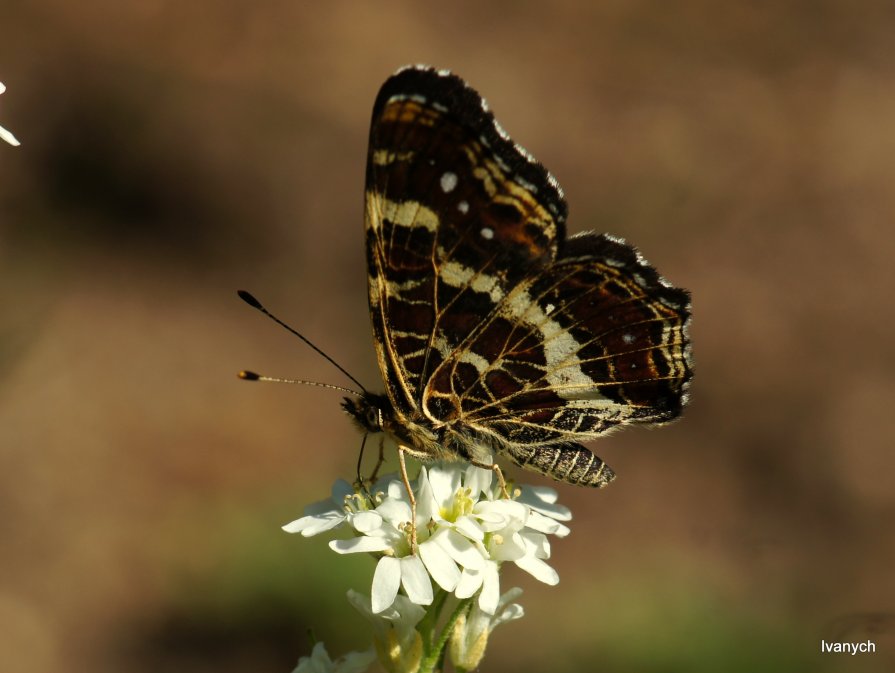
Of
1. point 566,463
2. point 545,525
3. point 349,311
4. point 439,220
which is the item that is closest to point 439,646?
point 545,525

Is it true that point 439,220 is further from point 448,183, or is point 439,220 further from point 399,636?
point 399,636

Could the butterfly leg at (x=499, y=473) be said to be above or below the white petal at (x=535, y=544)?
→ above

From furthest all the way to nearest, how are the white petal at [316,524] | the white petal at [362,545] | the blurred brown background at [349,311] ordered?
the blurred brown background at [349,311], the white petal at [316,524], the white petal at [362,545]

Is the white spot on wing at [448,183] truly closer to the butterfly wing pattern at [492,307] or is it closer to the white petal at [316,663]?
the butterfly wing pattern at [492,307]

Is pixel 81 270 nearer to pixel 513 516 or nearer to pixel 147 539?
pixel 147 539

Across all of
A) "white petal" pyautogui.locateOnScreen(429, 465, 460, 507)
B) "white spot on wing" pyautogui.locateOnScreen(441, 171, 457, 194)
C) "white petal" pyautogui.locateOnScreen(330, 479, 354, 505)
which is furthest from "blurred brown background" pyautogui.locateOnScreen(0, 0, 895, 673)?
"white spot on wing" pyautogui.locateOnScreen(441, 171, 457, 194)

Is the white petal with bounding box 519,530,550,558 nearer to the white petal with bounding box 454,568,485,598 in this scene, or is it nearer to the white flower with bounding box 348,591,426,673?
the white petal with bounding box 454,568,485,598

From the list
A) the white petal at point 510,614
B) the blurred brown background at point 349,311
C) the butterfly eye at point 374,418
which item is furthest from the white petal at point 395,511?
the blurred brown background at point 349,311

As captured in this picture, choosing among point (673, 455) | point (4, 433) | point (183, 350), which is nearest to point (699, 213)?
point (673, 455)
